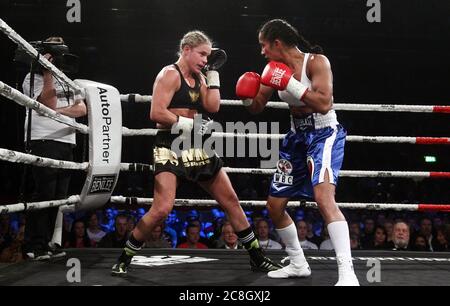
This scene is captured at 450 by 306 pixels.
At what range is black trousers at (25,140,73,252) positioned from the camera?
2510 millimetres

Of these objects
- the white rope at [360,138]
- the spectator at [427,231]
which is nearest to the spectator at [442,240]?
the spectator at [427,231]

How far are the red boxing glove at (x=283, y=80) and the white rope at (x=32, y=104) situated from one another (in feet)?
3.26

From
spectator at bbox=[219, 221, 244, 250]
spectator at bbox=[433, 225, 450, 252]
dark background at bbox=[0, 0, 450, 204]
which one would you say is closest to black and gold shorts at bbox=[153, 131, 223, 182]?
spectator at bbox=[219, 221, 244, 250]

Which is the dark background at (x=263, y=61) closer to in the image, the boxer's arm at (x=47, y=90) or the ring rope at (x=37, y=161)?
the ring rope at (x=37, y=161)

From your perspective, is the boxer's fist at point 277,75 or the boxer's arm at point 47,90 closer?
the boxer's fist at point 277,75

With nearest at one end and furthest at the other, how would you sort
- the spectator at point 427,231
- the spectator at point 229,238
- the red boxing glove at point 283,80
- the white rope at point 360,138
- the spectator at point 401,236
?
the red boxing glove at point 283,80, the white rope at point 360,138, the spectator at point 229,238, the spectator at point 401,236, the spectator at point 427,231

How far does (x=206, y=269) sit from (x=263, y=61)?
A: 6612 mm

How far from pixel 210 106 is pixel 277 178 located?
0.48 metres

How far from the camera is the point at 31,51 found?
211 cm

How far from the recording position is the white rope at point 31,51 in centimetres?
181

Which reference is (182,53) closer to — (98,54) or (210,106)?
(210,106)

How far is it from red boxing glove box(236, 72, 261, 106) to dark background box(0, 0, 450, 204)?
5017 millimetres

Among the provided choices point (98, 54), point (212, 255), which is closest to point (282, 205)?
point (212, 255)

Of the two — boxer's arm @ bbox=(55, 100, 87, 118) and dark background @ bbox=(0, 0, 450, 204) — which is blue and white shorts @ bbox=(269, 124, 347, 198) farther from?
dark background @ bbox=(0, 0, 450, 204)
